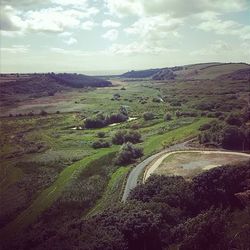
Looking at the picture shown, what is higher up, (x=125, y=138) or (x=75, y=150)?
(x=125, y=138)

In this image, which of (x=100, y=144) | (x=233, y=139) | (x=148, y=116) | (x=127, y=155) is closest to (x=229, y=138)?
(x=233, y=139)

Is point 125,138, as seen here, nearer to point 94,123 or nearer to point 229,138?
point 94,123

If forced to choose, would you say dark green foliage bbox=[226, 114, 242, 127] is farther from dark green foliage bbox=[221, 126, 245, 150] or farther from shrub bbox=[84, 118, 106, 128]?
shrub bbox=[84, 118, 106, 128]

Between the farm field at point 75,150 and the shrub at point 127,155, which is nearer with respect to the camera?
the farm field at point 75,150

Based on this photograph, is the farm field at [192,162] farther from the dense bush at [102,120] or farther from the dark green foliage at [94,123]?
the dense bush at [102,120]

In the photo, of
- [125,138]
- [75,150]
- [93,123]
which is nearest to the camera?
[75,150]

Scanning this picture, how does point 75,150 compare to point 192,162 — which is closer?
point 192,162

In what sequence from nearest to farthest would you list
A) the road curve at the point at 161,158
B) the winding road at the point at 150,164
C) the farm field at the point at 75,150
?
the farm field at the point at 75,150 → the winding road at the point at 150,164 → the road curve at the point at 161,158

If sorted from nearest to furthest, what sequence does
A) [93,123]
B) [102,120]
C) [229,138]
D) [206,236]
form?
1. [206,236]
2. [229,138]
3. [93,123]
4. [102,120]

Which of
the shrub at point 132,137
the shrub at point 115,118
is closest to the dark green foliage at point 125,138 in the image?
the shrub at point 132,137
